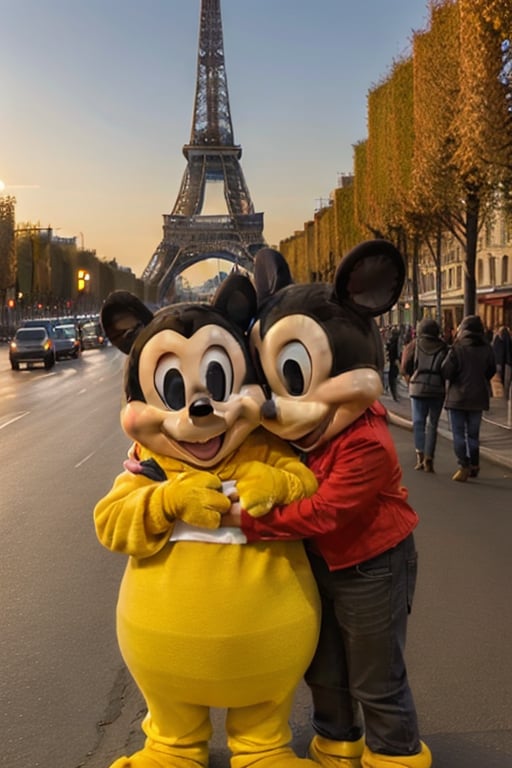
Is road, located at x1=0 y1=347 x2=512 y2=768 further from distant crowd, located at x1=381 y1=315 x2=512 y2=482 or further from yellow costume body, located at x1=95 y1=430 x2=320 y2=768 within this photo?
yellow costume body, located at x1=95 y1=430 x2=320 y2=768

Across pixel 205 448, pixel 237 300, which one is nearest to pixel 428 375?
pixel 237 300

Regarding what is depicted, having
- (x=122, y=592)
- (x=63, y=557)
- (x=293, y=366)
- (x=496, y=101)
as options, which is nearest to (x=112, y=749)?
(x=122, y=592)

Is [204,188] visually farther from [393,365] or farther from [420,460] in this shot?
[420,460]

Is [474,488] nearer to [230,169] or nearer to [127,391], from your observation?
[127,391]

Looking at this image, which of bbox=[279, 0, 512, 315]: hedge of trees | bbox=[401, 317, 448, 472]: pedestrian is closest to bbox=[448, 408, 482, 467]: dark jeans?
bbox=[401, 317, 448, 472]: pedestrian

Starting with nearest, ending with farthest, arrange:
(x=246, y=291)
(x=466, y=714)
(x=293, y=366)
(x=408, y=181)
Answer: (x=293, y=366)
(x=246, y=291)
(x=466, y=714)
(x=408, y=181)

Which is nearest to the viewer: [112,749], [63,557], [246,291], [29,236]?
[246,291]

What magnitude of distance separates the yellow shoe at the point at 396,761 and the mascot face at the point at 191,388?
1.10 meters

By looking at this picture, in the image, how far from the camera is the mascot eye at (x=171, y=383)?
2.54 metres

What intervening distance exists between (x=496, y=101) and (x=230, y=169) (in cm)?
7779

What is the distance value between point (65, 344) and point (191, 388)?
37.4 metres

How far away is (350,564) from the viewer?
257cm

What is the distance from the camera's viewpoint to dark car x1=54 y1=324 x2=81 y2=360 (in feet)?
127

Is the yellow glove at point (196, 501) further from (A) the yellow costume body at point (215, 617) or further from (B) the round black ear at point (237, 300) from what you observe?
(B) the round black ear at point (237, 300)
